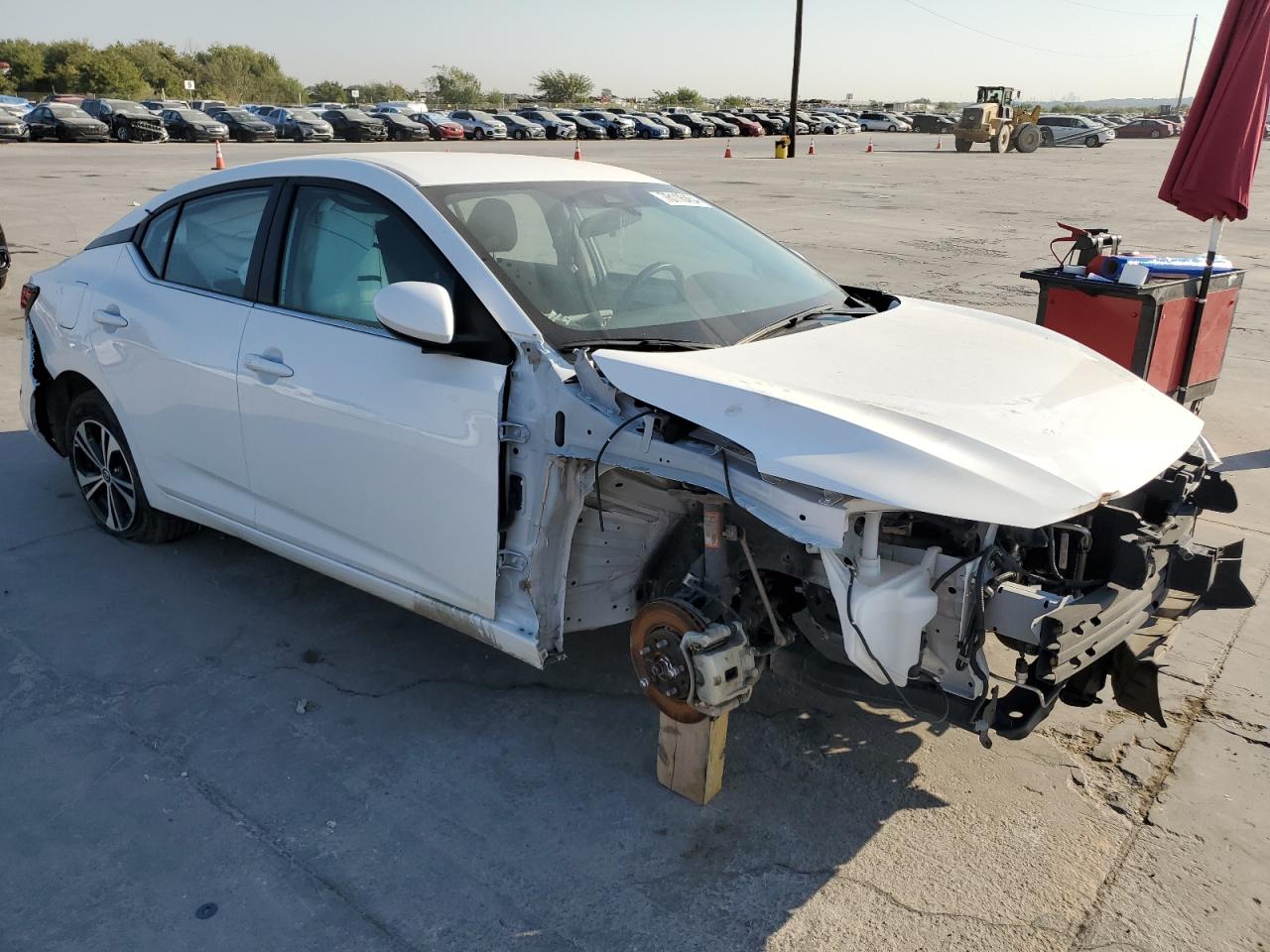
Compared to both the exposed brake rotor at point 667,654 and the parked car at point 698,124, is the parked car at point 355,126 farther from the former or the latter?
the exposed brake rotor at point 667,654

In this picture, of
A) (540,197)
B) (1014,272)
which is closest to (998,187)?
(1014,272)

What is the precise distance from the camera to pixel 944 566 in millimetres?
2590

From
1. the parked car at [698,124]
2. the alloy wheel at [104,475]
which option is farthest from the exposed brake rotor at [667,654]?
the parked car at [698,124]

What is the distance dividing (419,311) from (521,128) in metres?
51.2

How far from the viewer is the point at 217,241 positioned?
162 inches

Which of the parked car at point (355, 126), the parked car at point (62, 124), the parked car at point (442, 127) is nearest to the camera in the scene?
the parked car at point (62, 124)

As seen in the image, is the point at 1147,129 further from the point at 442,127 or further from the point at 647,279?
A: the point at 647,279

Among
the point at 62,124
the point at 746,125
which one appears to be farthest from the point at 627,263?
the point at 746,125

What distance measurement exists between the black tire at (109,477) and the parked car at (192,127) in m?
40.0

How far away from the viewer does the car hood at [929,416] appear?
7.95 ft

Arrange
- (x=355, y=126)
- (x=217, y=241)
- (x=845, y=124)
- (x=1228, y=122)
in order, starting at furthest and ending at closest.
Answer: (x=845, y=124), (x=355, y=126), (x=1228, y=122), (x=217, y=241)

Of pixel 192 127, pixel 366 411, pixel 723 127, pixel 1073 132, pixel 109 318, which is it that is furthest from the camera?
pixel 723 127

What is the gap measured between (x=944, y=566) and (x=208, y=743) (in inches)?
93.7

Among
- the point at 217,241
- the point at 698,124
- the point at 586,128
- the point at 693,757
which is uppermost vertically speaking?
the point at 698,124
